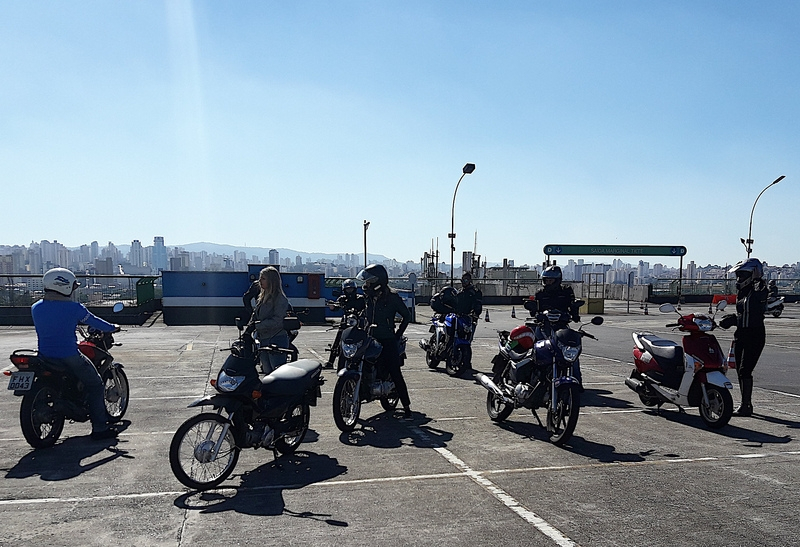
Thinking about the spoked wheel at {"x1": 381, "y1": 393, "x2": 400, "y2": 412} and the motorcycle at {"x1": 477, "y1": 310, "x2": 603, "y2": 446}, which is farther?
the spoked wheel at {"x1": 381, "y1": 393, "x2": 400, "y2": 412}

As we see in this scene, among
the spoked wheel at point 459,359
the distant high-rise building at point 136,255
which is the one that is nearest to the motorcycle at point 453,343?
the spoked wheel at point 459,359

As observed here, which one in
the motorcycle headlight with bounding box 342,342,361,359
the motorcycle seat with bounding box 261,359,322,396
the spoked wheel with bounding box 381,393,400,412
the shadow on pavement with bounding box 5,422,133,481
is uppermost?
the motorcycle headlight with bounding box 342,342,361,359

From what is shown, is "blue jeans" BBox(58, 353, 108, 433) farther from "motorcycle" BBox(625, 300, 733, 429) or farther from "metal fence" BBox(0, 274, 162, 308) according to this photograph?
"metal fence" BBox(0, 274, 162, 308)

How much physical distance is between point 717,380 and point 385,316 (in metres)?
3.94

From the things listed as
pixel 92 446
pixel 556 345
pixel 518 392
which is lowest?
pixel 92 446

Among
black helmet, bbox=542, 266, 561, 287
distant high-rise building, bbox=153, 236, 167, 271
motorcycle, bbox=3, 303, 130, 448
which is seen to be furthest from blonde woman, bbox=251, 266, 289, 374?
distant high-rise building, bbox=153, 236, 167, 271

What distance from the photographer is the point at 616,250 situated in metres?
54.2

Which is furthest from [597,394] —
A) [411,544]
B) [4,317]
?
[4,317]

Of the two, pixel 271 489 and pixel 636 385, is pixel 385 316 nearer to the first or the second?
pixel 271 489

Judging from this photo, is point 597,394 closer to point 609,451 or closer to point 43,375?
point 609,451

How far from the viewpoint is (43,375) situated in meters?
6.88

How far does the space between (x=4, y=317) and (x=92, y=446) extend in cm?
1938

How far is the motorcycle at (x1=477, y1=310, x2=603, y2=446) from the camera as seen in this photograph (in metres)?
7.00

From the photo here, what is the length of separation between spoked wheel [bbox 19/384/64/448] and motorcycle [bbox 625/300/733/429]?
6922 millimetres
